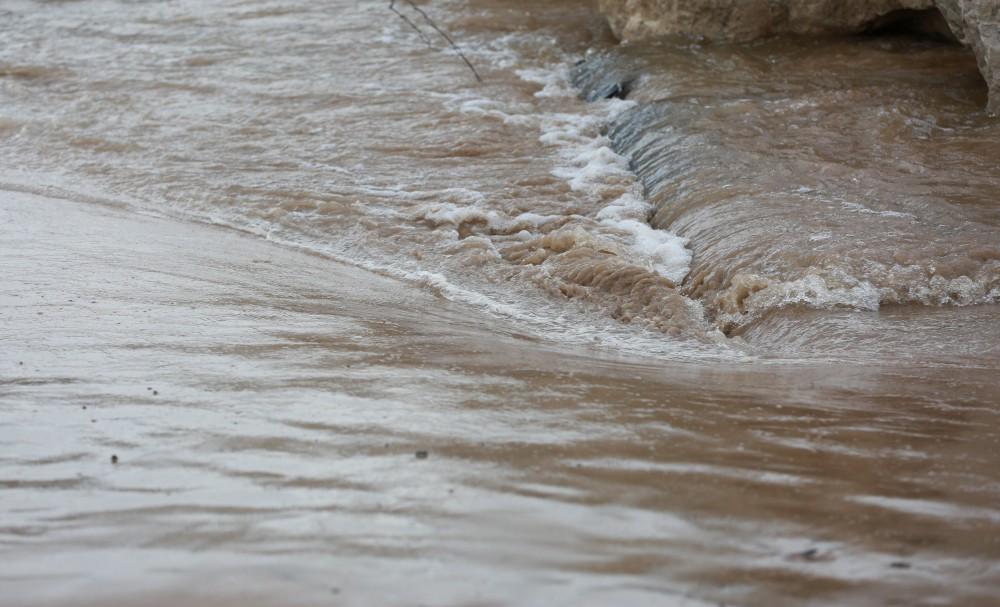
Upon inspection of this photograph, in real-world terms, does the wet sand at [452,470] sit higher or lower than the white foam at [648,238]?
higher

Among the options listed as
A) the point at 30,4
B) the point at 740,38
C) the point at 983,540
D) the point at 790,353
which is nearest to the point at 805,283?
the point at 790,353

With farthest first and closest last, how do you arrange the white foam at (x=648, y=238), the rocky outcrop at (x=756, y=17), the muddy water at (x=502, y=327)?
the rocky outcrop at (x=756, y=17) → the white foam at (x=648, y=238) → the muddy water at (x=502, y=327)

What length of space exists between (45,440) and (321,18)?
10.3 meters

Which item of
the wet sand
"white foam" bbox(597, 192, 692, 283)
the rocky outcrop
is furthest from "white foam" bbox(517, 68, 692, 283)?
the wet sand

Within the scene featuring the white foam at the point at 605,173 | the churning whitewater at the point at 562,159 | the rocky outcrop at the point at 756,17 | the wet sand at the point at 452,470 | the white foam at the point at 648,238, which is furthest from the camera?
the rocky outcrop at the point at 756,17

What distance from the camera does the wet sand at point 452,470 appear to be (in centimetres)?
212

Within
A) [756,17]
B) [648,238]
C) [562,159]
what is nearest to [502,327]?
[648,238]

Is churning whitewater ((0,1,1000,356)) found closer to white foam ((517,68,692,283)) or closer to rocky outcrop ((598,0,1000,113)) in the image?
white foam ((517,68,692,283))

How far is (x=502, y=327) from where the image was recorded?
4.79 meters

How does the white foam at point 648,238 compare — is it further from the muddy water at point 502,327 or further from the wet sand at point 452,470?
the wet sand at point 452,470

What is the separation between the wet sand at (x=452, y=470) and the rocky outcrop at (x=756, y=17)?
6.50 m

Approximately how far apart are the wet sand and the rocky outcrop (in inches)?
256

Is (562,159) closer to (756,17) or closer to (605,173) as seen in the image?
(605,173)

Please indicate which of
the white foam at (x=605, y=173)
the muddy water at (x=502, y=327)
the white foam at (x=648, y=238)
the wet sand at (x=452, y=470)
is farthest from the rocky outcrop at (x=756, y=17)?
the wet sand at (x=452, y=470)
